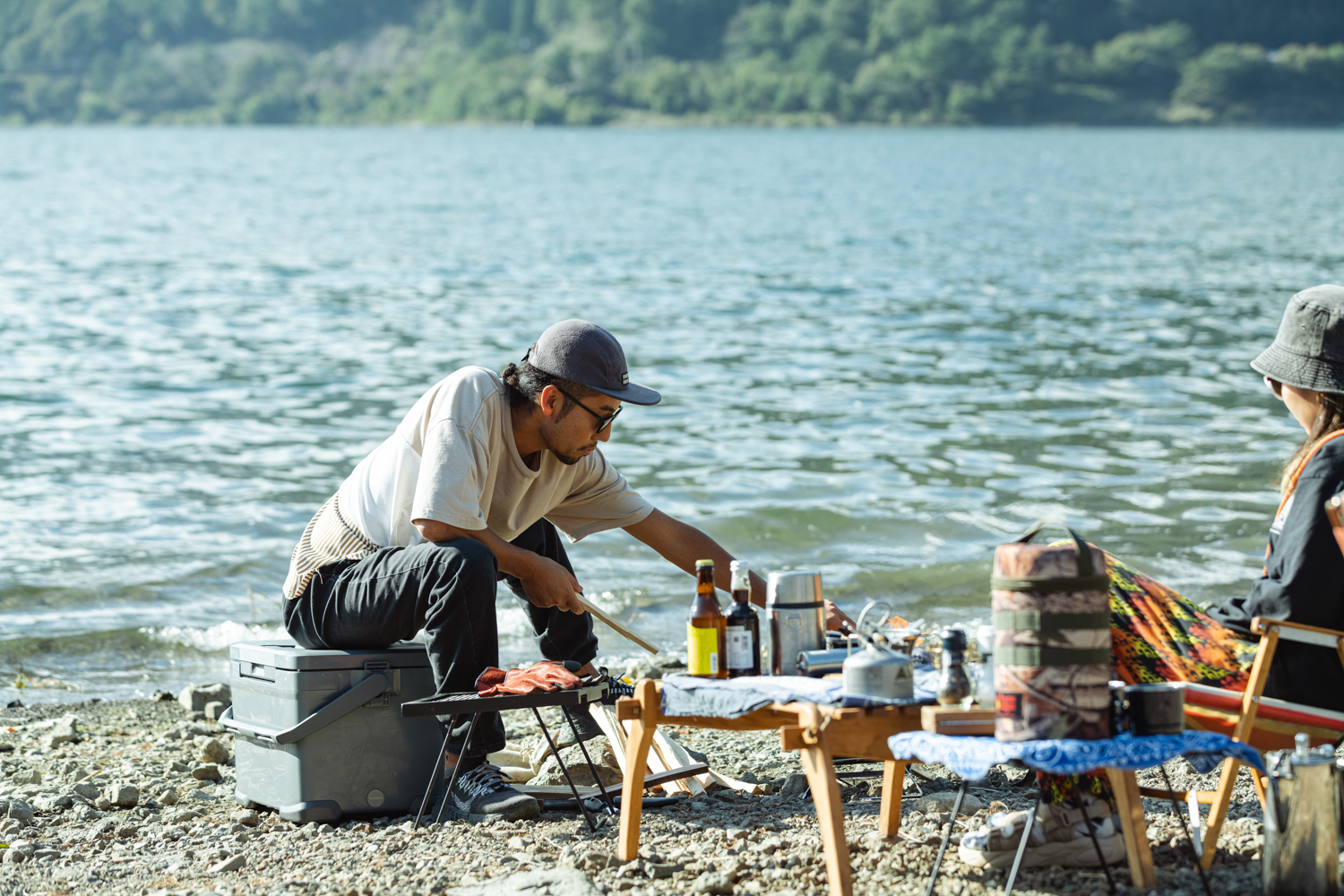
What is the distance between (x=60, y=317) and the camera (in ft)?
77.5

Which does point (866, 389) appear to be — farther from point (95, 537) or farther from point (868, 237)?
point (868, 237)

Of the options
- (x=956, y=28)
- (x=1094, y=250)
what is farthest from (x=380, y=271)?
(x=956, y=28)

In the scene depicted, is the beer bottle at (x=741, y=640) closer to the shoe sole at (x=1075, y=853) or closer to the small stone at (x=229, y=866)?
the shoe sole at (x=1075, y=853)

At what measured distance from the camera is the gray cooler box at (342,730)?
464 cm

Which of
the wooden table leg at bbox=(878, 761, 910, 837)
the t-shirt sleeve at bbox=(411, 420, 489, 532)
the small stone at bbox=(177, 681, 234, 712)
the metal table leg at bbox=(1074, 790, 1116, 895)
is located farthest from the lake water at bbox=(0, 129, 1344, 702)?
the metal table leg at bbox=(1074, 790, 1116, 895)

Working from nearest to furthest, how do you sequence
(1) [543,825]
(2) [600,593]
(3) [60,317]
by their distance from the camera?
(1) [543,825] < (2) [600,593] < (3) [60,317]

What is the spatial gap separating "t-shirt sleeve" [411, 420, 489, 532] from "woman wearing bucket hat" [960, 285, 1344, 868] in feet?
5.66

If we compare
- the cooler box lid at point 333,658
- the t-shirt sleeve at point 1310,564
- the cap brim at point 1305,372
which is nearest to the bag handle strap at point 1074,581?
the t-shirt sleeve at point 1310,564

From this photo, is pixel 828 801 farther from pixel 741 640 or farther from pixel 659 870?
pixel 659 870

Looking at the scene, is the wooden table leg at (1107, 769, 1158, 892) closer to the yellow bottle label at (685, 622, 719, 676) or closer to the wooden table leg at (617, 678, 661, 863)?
the yellow bottle label at (685, 622, 719, 676)

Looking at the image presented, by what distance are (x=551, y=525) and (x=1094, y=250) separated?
94.5ft

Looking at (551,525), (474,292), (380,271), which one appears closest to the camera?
(551,525)

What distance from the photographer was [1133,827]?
3.60 metres

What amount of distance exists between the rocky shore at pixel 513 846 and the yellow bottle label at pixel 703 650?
1.76ft
